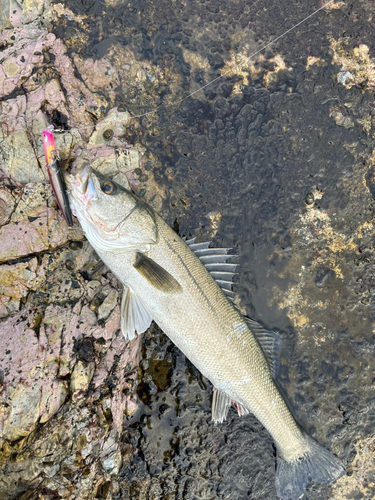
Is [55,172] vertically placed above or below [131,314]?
above

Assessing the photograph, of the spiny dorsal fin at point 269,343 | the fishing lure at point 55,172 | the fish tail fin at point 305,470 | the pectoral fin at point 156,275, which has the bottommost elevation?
the fish tail fin at point 305,470

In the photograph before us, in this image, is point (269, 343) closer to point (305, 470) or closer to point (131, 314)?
point (305, 470)

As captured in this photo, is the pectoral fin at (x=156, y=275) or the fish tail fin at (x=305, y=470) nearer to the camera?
the pectoral fin at (x=156, y=275)

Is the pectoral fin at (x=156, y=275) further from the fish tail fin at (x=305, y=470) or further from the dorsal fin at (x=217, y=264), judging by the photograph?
the fish tail fin at (x=305, y=470)

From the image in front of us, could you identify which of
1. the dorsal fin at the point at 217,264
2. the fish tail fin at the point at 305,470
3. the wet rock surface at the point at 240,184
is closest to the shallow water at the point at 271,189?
the wet rock surface at the point at 240,184

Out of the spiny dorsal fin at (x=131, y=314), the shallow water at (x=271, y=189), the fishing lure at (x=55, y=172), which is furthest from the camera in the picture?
the shallow water at (x=271, y=189)

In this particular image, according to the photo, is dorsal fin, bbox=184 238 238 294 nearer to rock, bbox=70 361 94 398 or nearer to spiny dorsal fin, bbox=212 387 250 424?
spiny dorsal fin, bbox=212 387 250 424

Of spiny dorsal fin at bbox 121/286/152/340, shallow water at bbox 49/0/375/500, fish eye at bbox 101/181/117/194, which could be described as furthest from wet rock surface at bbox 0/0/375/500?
fish eye at bbox 101/181/117/194

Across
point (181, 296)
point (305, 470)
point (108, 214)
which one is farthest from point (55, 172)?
point (305, 470)
